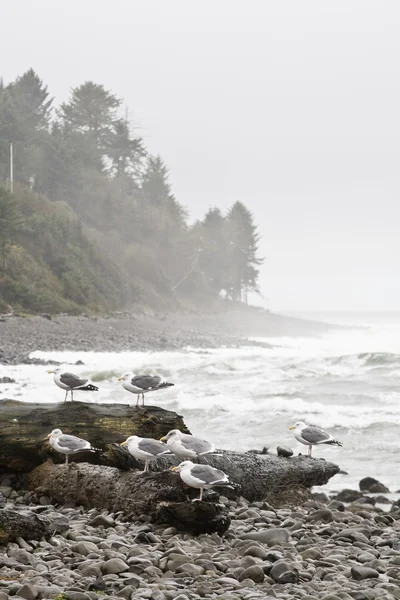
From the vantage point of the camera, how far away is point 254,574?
248 inches

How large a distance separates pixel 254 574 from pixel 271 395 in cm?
1520

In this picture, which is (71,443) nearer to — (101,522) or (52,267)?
(101,522)

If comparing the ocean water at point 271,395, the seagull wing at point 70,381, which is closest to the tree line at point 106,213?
the ocean water at point 271,395

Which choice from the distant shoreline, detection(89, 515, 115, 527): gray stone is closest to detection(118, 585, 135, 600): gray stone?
detection(89, 515, 115, 527): gray stone

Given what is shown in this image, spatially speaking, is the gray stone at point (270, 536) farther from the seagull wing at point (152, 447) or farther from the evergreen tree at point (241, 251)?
the evergreen tree at point (241, 251)

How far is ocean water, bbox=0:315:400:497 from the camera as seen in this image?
14.8 m

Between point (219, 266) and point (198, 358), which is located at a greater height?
point (219, 266)

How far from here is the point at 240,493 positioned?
981cm

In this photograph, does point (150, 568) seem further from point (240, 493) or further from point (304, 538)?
point (240, 493)

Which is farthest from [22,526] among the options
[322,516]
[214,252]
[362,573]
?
[214,252]

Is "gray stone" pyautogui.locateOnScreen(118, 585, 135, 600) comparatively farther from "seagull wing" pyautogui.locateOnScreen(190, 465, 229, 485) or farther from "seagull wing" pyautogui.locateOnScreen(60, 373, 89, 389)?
"seagull wing" pyautogui.locateOnScreen(60, 373, 89, 389)

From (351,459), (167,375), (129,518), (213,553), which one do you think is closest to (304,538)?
(213,553)

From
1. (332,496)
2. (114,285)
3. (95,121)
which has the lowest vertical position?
(332,496)

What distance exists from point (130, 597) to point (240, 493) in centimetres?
435
